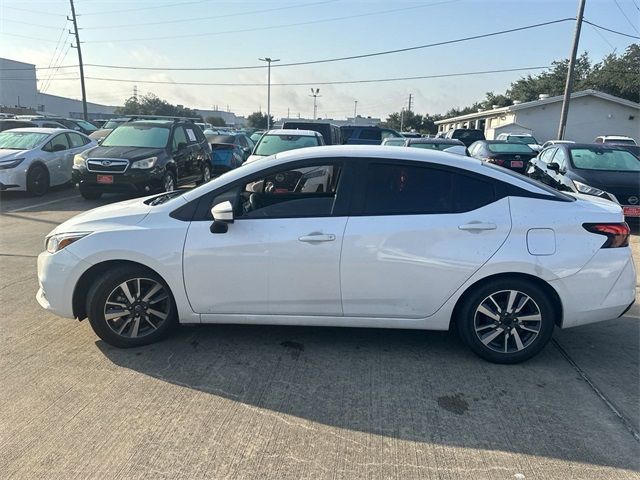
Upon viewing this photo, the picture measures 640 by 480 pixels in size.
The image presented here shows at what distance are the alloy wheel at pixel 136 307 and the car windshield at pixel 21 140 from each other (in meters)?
9.57

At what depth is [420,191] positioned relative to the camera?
12.2ft

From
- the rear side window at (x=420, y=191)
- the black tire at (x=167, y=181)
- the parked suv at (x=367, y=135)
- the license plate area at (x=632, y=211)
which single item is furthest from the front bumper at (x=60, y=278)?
the parked suv at (x=367, y=135)

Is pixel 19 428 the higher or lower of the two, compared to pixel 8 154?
lower

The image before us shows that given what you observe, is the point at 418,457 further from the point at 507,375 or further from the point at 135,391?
the point at 135,391

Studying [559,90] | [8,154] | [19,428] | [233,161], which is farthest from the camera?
[559,90]

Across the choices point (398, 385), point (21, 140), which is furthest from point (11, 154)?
point (398, 385)

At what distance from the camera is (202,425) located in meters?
2.95

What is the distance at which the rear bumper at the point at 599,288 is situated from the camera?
11.8 feet

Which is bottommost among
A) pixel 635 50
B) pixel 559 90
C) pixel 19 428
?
pixel 19 428

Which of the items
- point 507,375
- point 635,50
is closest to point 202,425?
point 507,375

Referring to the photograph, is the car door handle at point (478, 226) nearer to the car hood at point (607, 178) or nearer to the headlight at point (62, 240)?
the headlight at point (62, 240)

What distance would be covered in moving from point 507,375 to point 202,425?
7.19 feet

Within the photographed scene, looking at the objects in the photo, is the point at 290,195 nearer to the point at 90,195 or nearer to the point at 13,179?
the point at 90,195

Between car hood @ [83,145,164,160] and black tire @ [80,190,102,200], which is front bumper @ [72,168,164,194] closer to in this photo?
black tire @ [80,190,102,200]
